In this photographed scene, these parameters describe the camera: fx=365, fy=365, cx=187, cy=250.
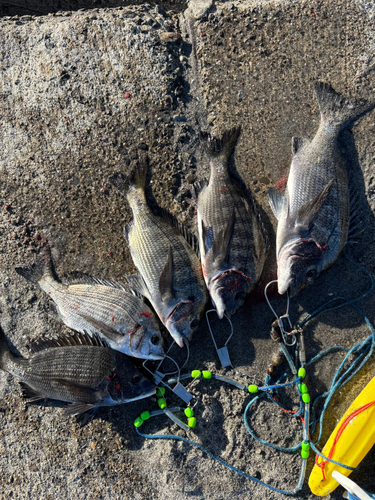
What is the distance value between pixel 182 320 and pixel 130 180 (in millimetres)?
1595

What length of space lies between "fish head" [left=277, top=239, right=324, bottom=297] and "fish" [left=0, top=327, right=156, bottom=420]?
5.60ft

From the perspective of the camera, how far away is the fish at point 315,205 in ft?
11.4

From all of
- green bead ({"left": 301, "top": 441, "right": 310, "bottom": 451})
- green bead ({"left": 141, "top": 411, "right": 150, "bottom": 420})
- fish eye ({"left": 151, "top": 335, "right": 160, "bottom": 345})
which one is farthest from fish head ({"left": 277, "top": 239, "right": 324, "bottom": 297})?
green bead ({"left": 141, "top": 411, "right": 150, "bottom": 420})

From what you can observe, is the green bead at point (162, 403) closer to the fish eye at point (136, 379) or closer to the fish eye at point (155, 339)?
the fish eye at point (136, 379)

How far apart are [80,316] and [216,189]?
1.91m

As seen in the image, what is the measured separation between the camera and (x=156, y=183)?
13.5 ft

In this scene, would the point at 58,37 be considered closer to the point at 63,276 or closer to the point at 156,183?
the point at 156,183

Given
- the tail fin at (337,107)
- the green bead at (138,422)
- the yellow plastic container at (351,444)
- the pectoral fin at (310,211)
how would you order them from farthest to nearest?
1. the tail fin at (337,107)
2. the green bead at (138,422)
3. the pectoral fin at (310,211)
4. the yellow plastic container at (351,444)

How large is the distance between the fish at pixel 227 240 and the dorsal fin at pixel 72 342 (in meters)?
1.25

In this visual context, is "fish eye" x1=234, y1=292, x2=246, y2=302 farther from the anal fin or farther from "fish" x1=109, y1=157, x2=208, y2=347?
the anal fin

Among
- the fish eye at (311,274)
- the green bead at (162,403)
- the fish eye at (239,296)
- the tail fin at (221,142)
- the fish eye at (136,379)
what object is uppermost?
the tail fin at (221,142)

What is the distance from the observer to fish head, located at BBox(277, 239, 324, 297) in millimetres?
3449

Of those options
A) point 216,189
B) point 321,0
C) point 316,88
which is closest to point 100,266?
point 216,189

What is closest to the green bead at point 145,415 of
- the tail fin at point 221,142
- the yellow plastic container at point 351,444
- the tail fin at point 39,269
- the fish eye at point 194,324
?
the fish eye at point 194,324
